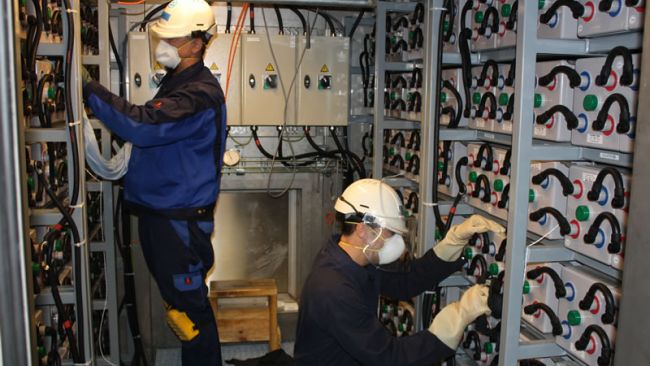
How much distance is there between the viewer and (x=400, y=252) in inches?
90.6

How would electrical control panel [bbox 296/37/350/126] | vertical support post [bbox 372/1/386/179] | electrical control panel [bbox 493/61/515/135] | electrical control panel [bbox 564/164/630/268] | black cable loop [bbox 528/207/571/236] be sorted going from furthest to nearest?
electrical control panel [bbox 296/37/350/126]
vertical support post [bbox 372/1/386/179]
electrical control panel [bbox 493/61/515/135]
black cable loop [bbox 528/207/571/236]
electrical control panel [bbox 564/164/630/268]

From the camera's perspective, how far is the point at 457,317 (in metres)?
2.16

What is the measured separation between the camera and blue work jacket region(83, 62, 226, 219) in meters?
2.85

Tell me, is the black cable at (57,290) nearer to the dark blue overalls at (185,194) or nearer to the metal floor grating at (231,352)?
the dark blue overalls at (185,194)

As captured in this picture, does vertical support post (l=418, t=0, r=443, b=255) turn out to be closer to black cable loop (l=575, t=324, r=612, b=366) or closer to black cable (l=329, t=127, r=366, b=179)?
black cable loop (l=575, t=324, r=612, b=366)

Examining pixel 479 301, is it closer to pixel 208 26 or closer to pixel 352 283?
pixel 352 283

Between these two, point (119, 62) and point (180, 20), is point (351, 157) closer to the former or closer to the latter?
point (119, 62)

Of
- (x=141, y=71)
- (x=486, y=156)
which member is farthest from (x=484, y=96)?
(x=141, y=71)

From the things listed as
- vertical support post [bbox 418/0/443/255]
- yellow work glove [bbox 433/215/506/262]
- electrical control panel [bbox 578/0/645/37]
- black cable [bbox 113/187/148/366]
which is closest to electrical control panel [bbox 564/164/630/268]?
yellow work glove [bbox 433/215/506/262]

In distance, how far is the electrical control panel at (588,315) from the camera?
2.02 m

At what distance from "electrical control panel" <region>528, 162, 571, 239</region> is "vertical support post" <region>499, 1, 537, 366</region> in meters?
0.13

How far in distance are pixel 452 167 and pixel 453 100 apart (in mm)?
347

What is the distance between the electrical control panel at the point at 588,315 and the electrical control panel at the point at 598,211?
97 mm

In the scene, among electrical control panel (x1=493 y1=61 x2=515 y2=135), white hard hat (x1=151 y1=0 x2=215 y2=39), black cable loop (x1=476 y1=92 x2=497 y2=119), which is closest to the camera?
electrical control panel (x1=493 y1=61 x2=515 y2=135)
